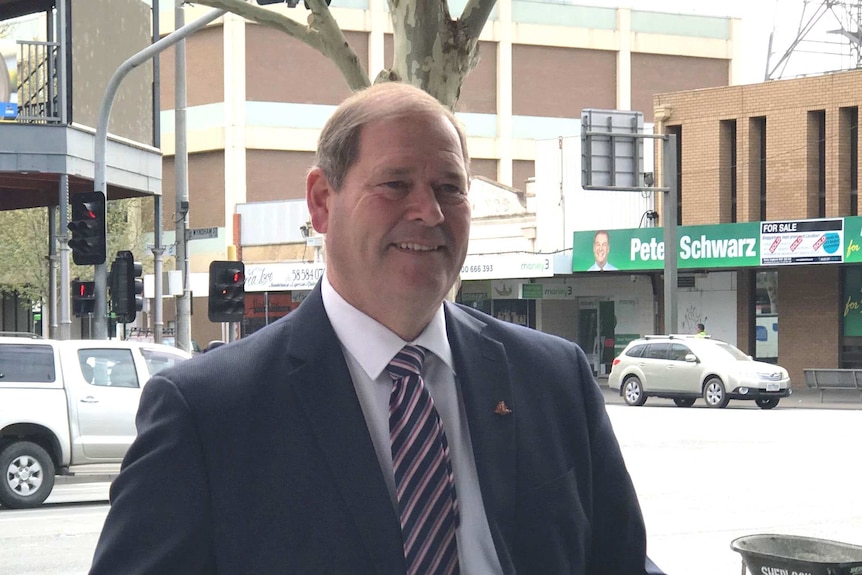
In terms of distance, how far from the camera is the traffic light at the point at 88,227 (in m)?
18.5

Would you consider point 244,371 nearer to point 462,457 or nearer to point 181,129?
point 462,457

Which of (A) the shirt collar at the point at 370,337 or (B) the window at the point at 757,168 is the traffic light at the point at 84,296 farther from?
(B) the window at the point at 757,168

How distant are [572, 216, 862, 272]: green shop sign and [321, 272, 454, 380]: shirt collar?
3171 centimetres

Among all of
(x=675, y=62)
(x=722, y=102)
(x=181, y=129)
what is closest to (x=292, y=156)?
(x=675, y=62)

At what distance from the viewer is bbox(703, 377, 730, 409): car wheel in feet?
92.6

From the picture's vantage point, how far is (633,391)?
30.0m

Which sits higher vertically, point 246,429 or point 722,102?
point 722,102

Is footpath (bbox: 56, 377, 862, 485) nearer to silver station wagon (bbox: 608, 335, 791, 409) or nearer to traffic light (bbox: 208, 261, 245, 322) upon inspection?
silver station wagon (bbox: 608, 335, 791, 409)

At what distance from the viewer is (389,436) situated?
7.83ft

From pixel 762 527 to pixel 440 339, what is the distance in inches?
391

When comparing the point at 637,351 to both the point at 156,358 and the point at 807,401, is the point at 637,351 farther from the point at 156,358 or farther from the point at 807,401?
the point at 156,358

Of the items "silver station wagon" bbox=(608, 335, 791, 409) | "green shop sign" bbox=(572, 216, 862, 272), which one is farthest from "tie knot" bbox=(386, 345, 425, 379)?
"green shop sign" bbox=(572, 216, 862, 272)

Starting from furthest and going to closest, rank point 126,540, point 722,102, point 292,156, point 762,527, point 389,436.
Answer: point 292,156 → point 722,102 → point 762,527 → point 389,436 → point 126,540

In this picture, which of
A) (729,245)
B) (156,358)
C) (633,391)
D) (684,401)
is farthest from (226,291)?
(729,245)
